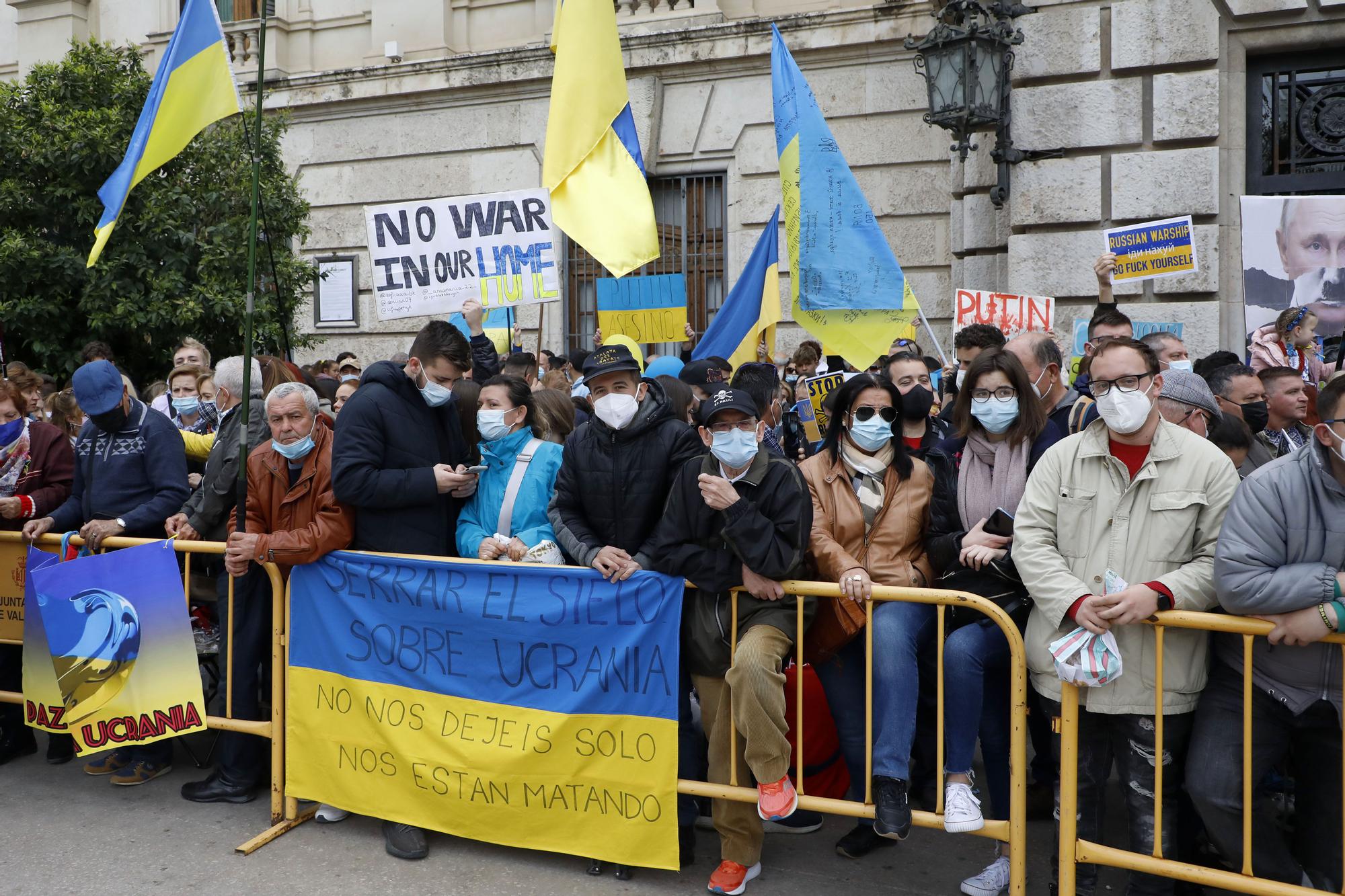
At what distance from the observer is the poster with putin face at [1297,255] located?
27.2 feet

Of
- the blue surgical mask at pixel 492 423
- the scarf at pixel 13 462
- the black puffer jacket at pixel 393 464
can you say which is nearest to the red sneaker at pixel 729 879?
the black puffer jacket at pixel 393 464

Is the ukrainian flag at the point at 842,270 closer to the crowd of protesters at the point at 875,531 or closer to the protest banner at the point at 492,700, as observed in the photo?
the crowd of protesters at the point at 875,531

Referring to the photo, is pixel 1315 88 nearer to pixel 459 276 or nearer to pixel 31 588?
pixel 459 276

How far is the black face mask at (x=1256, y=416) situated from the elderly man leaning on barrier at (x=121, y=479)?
17.1 feet

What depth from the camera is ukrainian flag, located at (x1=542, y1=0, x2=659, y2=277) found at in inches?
259

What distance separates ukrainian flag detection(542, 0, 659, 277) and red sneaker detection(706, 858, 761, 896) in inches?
140

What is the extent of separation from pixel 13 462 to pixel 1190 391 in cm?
565

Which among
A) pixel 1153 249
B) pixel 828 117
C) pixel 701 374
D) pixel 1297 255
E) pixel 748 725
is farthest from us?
pixel 828 117

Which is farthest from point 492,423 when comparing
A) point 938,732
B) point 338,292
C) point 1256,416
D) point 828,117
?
point 338,292

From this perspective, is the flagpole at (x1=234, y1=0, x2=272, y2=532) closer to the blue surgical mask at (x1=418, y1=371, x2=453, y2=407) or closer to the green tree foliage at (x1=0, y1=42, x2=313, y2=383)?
the blue surgical mask at (x1=418, y1=371, x2=453, y2=407)

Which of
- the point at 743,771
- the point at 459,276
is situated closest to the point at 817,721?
the point at 743,771

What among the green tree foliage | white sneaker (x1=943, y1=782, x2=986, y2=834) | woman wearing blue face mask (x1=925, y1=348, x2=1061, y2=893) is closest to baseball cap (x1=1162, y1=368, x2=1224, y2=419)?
woman wearing blue face mask (x1=925, y1=348, x2=1061, y2=893)

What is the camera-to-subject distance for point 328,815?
4.88m

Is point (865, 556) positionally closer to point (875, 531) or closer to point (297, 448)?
point (875, 531)
